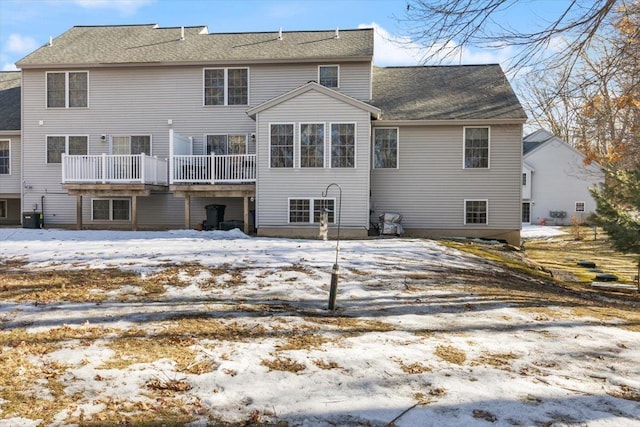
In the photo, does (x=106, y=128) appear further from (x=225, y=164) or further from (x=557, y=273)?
(x=557, y=273)

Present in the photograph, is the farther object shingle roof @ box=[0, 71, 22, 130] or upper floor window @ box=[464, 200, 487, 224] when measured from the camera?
shingle roof @ box=[0, 71, 22, 130]

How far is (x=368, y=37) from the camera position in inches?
755

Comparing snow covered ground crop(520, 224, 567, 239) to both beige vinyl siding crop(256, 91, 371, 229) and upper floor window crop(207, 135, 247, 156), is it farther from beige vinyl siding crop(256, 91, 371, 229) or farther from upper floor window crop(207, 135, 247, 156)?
upper floor window crop(207, 135, 247, 156)

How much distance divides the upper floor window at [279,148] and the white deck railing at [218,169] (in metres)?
0.74

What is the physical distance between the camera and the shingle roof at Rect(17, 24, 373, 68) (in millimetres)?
18141

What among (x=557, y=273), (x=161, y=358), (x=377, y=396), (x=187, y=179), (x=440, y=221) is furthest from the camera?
(x=440, y=221)

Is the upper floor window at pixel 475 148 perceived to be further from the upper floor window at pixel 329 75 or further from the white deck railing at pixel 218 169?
the white deck railing at pixel 218 169

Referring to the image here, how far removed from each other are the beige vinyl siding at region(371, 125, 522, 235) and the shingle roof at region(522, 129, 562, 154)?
78.5 feet

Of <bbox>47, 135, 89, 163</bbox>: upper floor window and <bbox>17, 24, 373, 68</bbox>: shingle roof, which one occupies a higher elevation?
<bbox>17, 24, 373, 68</bbox>: shingle roof

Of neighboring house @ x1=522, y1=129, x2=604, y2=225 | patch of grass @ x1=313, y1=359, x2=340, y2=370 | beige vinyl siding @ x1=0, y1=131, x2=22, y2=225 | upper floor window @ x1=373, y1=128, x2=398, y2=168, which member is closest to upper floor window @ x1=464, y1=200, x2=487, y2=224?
upper floor window @ x1=373, y1=128, x2=398, y2=168

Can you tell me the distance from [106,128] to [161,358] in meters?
16.4

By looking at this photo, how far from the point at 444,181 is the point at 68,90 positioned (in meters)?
15.0

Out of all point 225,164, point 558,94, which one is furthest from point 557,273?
point 225,164

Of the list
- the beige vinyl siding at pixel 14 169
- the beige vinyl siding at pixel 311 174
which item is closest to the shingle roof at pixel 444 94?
the beige vinyl siding at pixel 311 174
